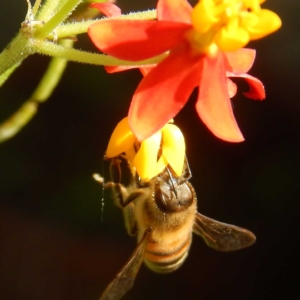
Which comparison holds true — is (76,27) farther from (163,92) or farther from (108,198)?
(108,198)

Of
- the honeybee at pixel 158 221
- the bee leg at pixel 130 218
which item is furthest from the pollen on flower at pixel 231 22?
the bee leg at pixel 130 218

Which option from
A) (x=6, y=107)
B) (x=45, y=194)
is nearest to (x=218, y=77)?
(x=6, y=107)

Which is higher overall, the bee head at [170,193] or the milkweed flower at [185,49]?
the milkweed flower at [185,49]

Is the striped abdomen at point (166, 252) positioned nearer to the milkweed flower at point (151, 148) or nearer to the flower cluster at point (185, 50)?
the milkweed flower at point (151, 148)

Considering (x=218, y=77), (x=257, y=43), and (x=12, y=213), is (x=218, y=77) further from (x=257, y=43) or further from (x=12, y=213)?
(x=12, y=213)

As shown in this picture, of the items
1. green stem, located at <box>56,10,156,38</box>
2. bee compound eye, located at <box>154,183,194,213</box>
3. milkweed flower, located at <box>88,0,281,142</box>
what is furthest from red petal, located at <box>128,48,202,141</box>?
bee compound eye, located at <box>154,183,194,213</box>
